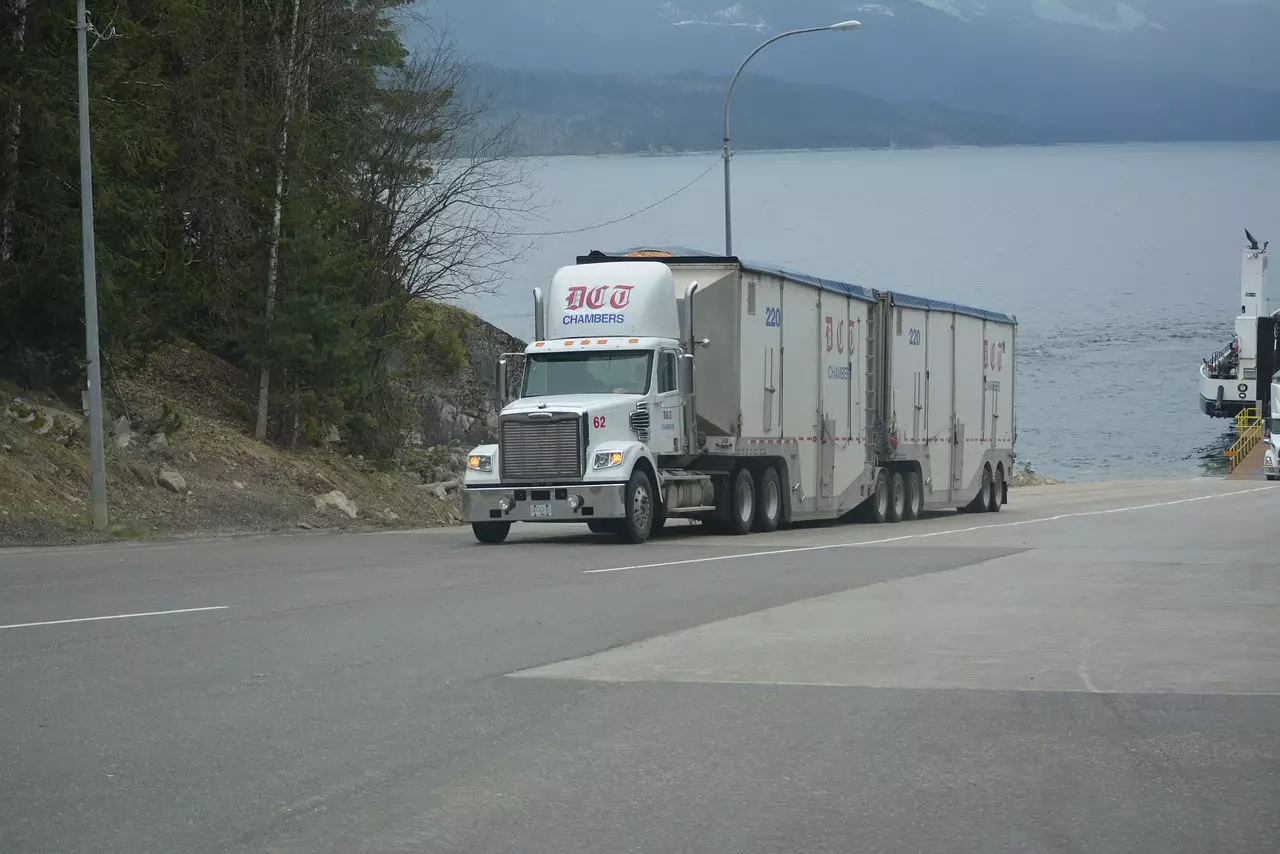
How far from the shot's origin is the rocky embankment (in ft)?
75.1

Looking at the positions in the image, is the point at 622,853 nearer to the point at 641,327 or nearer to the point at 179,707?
the point at 179,707

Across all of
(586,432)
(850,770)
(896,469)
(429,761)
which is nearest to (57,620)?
(429,761)

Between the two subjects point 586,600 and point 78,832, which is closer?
point 78,832

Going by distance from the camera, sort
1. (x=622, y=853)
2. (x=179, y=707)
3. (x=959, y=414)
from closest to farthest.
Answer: (x=622, y=853)
(x=179, y=707)
(x=959, y=414)

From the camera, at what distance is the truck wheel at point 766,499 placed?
85.4 ft

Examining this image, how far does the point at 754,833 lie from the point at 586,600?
26.3ft

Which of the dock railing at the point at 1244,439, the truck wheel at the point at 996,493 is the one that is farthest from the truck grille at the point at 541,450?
the dock railing at the point at 1244,439

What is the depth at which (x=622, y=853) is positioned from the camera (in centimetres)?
597

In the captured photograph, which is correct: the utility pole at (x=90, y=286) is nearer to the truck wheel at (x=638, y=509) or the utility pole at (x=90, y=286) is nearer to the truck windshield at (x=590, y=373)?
the truck windshield at (x=590, y=373)

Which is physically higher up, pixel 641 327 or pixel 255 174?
pixel 255 174

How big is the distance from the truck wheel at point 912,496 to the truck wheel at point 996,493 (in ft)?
15.6

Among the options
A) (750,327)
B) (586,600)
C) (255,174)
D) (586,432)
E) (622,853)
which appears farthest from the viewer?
(255,174)

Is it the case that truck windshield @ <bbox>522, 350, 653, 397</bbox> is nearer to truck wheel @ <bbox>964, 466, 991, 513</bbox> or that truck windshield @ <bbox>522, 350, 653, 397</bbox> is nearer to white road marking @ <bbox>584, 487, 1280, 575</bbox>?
white road marking @ <bbox>584, 487, 1280, 575</bbox>

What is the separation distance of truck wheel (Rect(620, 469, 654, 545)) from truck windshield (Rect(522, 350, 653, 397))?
127cm
